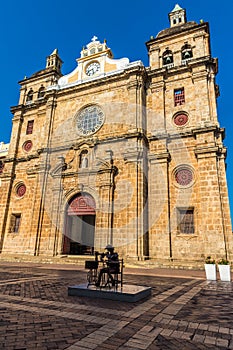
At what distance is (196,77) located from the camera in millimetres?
16578

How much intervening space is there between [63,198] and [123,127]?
6892mm

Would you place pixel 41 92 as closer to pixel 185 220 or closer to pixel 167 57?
pixel 167 57

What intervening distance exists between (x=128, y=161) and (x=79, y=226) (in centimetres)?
866

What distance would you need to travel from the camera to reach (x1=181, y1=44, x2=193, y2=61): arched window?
18.5 meters

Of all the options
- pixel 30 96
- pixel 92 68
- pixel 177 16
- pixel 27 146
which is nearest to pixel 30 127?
pixel 27 146

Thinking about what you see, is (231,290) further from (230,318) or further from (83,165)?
(83,165)

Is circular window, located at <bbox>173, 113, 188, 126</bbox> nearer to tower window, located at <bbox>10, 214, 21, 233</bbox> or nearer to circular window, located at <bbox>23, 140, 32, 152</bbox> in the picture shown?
circular window, located at <bbox>23, 140, 32, 152</bbox>

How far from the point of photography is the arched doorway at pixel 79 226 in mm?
16828

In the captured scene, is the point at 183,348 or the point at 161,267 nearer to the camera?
the point at 183,348

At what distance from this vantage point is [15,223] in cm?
2006

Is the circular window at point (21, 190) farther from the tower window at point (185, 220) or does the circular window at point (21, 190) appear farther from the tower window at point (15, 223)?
the tower window at point (185, 220)

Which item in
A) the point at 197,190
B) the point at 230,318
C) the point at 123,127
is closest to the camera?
the point at 230,318

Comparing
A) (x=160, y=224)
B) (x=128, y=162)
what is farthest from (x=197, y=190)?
(x=128, y=162)

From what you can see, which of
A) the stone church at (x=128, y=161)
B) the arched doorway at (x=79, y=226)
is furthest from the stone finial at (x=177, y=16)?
the arched doorway at (x=79, y=226)
